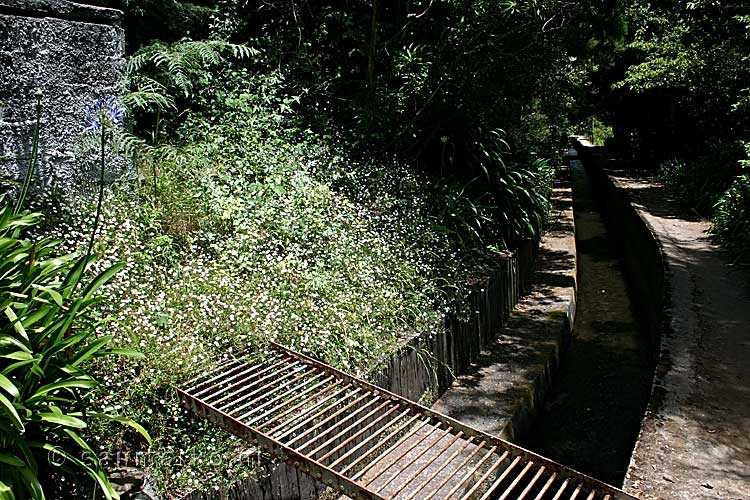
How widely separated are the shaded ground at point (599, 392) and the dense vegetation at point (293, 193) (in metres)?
1.20

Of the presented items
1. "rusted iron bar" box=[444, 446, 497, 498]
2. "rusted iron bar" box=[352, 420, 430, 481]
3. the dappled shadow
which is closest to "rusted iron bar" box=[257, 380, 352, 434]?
"rusted iron bar" box=[352, 420, 430, 481]

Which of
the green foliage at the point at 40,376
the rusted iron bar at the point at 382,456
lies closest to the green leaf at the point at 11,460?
the green foliage at the point at 40,376

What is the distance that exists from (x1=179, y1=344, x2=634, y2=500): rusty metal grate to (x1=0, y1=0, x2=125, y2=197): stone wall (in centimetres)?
164

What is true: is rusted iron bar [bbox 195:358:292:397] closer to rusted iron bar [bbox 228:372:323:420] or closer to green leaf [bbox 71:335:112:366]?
rusted iron bar [bbox 228:372:323:420]

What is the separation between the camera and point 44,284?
272 cm

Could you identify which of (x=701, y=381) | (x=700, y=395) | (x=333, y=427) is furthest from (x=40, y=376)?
(x=701, y=381)

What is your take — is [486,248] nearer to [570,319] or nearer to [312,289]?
[570,319]

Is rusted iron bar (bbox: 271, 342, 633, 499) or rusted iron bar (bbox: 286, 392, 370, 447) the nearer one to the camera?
rusted iron bar (bbox: 271, 342, 633, 499)

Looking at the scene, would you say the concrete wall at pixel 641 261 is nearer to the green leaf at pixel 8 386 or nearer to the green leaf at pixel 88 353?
the green leaf at pixel 88 353

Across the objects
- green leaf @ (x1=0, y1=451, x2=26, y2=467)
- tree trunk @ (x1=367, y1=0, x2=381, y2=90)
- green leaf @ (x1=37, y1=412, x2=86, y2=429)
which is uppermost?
tree trunk @ (x1=367, y1=0, x2=381, y2=90)

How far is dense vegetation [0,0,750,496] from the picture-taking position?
2873mm

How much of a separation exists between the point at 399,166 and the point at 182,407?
386cm

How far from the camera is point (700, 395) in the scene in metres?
4.05

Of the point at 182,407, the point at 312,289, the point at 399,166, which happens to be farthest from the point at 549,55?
the point at 182,407
